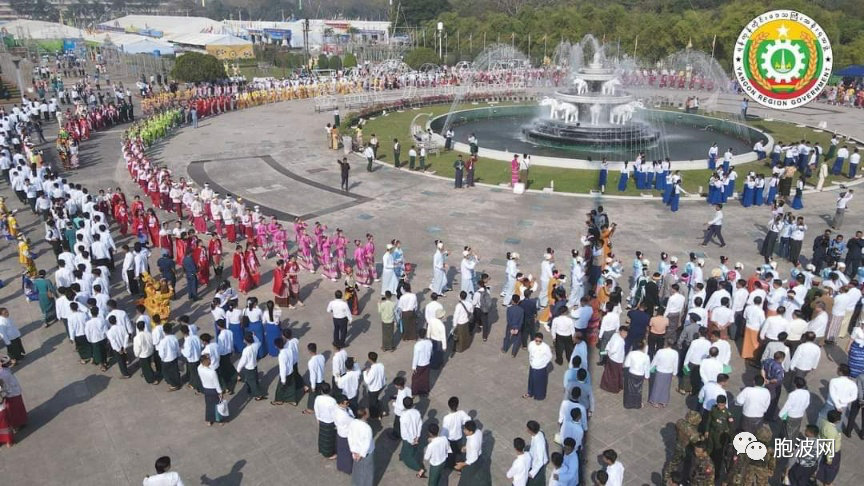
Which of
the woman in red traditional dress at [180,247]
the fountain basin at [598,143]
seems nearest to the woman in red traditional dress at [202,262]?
the woman in red traditional dress at [180,247]

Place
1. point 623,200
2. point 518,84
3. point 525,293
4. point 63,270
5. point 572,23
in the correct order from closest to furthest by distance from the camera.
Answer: point 525,293 → point 63,270 → point 623,200 → point 518,84 → point 572,23

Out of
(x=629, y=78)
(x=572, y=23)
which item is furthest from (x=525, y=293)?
(x=572, y=23)

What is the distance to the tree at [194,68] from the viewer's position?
152 ft

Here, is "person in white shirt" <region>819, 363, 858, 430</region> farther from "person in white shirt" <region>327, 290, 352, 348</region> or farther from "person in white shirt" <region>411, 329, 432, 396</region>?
"person in white shirt" <region>327, 290, 352, 348</region>

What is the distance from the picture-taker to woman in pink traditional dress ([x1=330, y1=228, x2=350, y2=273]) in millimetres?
14938

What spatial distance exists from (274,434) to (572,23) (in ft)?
201

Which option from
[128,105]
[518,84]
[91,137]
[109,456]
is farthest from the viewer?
[518,84]

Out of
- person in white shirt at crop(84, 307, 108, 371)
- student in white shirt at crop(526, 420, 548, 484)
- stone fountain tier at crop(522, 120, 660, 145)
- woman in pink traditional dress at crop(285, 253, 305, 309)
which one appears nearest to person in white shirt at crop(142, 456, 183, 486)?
student in white shirt at crop(526, 420, 548, 484)

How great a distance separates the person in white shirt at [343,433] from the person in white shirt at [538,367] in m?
3.16

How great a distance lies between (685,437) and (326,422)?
4721 millimetres

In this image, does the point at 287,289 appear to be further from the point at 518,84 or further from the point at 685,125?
the point at 518,84

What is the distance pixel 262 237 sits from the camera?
16.6 meters

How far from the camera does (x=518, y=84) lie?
50062 millimetres

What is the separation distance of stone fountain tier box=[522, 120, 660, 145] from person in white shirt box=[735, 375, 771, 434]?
73.7 feet
